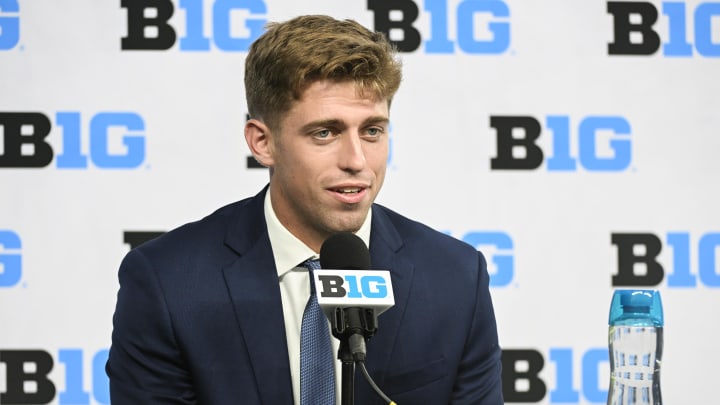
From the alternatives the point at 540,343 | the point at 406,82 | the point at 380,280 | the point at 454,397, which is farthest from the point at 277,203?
the point at 540,343

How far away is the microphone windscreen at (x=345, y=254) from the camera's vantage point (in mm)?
1567

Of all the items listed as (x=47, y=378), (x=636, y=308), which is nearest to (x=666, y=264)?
(x=636, y=308)

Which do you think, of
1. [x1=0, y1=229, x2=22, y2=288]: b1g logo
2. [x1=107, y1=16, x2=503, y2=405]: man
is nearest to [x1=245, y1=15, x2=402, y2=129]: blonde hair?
[x1=107, y1=16, x2=503, y2=405]: man

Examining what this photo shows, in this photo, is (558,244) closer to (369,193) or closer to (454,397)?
(454,397)

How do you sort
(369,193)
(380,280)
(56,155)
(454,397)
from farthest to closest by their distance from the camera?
1. (56,155)
2. (454,397)
3. (369,193)
4. (380,280)

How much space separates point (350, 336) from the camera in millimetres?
1433

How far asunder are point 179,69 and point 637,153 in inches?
62.6

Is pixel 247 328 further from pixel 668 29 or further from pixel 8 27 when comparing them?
pixel 668 29

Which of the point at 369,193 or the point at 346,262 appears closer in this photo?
the point at 346,262

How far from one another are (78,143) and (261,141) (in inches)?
52.5

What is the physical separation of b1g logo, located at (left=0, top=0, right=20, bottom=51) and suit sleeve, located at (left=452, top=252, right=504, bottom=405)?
6.20 ft

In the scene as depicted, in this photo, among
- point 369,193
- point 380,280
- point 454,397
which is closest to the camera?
point 380,280

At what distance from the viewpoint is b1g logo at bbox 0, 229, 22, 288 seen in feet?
10.6

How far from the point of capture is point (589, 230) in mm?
3389
